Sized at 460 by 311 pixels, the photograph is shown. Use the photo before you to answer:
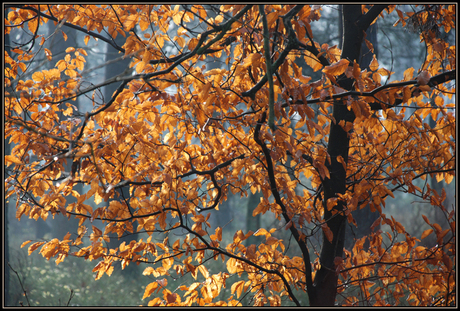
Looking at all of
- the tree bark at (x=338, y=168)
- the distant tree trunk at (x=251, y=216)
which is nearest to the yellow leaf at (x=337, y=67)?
the tree bark at (x=338, y=168)

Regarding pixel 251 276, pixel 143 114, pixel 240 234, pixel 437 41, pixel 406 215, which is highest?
pixel 406 215

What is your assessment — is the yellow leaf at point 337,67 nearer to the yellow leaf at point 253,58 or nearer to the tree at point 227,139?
the tree at point 227,139

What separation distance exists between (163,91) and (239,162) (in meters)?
0.68

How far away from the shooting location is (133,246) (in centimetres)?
227

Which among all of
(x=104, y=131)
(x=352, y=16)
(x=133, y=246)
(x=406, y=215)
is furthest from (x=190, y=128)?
(x=406, y=215)

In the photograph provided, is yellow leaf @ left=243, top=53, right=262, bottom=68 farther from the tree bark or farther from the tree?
the tree bark

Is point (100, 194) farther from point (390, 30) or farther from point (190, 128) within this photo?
point (390, 30)

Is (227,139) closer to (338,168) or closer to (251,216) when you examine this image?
(338,168)

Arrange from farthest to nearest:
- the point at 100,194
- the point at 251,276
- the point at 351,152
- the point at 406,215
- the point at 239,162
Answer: the point at 406,215, the point at 351,152, the point at 251,276, the point at 239,162, the point at 100,194

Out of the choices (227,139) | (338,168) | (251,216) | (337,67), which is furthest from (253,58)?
(251,216)

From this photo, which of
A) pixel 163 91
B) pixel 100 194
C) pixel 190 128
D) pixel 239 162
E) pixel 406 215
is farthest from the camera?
pixel 406 215

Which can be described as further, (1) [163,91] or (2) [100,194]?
(1) [163,91]

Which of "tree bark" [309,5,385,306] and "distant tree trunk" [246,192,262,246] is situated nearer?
"tree bark" [309,5,385,306]

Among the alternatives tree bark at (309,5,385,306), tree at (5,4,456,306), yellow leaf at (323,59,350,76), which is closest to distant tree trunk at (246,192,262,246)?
tree at (5,4,456,306)
